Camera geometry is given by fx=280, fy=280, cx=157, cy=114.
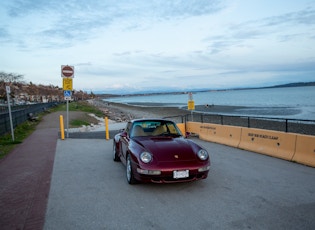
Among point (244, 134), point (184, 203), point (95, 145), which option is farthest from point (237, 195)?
point (95, 145)

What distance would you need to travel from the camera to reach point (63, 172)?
727cm

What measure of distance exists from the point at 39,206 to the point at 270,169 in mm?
5477

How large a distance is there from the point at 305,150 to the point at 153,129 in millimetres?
4270

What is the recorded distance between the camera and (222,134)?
459 inches

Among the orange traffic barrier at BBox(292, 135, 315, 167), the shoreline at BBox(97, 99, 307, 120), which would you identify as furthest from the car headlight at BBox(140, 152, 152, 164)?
the shoreline at BBox(97, 99, 307, 120)

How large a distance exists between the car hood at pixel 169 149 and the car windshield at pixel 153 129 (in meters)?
0.55

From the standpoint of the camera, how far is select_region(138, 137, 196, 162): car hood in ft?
18.4

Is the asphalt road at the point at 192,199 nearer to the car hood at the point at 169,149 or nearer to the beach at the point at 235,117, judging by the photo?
the car hood at the point at 169,149

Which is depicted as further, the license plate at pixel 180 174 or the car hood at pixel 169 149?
the car hood at pixel 169 149

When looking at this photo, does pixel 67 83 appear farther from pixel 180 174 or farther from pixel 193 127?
pixel 180 174

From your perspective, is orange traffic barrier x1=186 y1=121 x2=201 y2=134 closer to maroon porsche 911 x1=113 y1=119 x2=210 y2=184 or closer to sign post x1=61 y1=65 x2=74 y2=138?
sign post x1=61 y1=65 x2=74 y2=138

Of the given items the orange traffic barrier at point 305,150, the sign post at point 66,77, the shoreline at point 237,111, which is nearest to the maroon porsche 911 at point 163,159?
the orange traffic barrier at point 305,150

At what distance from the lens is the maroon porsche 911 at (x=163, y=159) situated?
214 inches

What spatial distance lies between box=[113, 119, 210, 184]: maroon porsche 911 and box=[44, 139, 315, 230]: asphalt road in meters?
0.31
